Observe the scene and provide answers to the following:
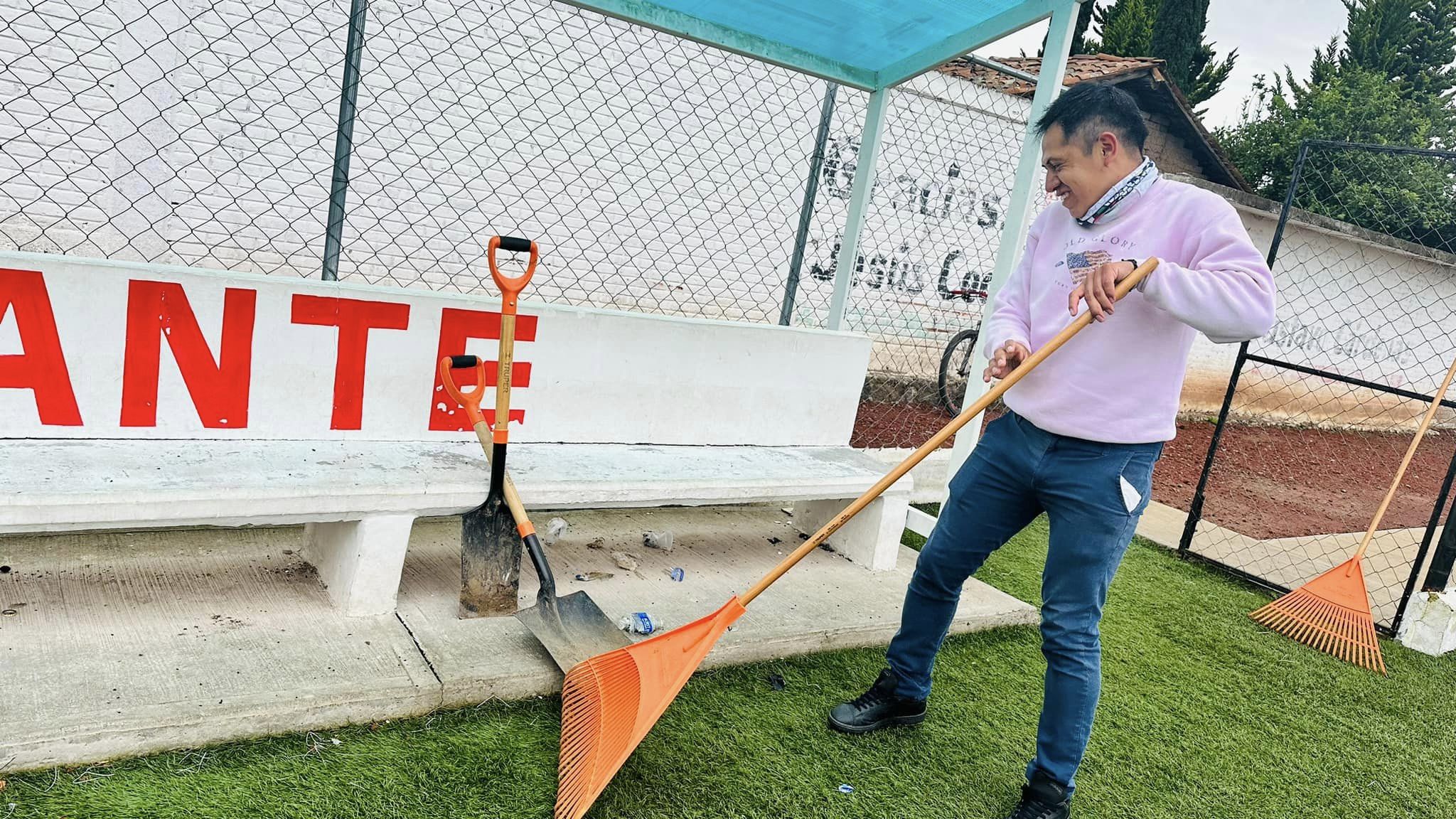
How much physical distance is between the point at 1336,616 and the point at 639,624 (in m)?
3.13

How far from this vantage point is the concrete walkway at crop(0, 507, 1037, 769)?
205 centimetres

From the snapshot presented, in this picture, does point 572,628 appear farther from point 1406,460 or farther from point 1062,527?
point 1406,460

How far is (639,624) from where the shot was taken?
2861mm

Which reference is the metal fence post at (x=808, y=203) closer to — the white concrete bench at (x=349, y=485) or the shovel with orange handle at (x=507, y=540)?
the white concrete bench at (x=349, y=485)

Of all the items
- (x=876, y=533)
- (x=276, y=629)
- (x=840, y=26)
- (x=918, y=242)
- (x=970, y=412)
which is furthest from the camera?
(x=918, y=242)

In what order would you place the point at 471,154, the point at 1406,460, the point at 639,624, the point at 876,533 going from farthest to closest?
the point at 471,154, the point at 1406,460, the point at 876,533, the point at 639,624

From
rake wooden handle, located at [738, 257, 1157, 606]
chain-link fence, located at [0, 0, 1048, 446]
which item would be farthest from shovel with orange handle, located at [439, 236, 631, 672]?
chain-link fence, located at [0, 0, 1048, 446]

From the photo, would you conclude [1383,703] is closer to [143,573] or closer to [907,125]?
[143,573]

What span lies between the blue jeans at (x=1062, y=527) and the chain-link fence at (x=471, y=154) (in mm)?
1884

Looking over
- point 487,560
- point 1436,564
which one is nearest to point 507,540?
point 487,560

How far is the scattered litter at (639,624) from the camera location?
9.34 feet

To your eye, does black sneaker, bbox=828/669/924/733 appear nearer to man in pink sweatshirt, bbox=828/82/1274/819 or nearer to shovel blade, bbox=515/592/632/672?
man in pink sweatshirt, bbox=828/82/1274/819

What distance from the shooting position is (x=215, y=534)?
3.11 meters

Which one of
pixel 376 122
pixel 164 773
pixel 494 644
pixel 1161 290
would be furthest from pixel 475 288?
pixel 1161 290
